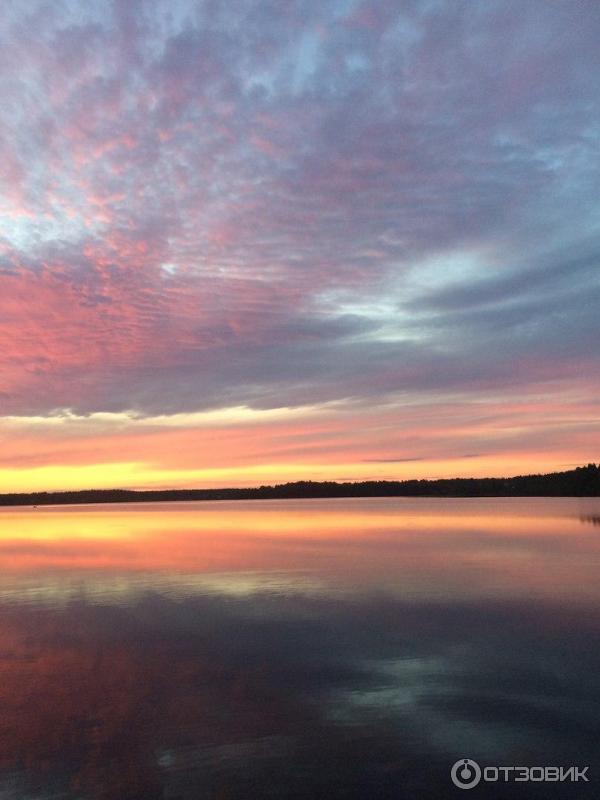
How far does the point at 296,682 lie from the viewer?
11.9 metres

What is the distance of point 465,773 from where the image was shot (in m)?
8.08

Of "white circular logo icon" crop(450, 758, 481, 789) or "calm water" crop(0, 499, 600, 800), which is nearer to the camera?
"white circular logo icon" crop(450, 758, 481, 789)

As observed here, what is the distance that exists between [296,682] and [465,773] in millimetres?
4360

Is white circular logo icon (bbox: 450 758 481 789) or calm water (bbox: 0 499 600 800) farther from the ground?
calm water (bbox: 0 499 600 800)

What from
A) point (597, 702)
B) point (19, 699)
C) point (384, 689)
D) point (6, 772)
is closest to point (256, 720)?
point (384, 689)

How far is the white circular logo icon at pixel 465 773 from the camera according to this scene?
782 centimetres

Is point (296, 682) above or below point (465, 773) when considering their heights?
above

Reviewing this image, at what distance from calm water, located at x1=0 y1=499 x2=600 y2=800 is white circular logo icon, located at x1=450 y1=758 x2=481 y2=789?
131 mm

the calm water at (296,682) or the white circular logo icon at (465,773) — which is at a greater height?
the calm water at (296,682)

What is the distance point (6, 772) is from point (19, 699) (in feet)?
9.91

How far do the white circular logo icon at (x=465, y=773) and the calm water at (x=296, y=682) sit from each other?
131mm

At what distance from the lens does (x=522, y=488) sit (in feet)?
643

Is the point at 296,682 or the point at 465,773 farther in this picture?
the point at 296,682

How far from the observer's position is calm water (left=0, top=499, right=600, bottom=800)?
26.7 feet
